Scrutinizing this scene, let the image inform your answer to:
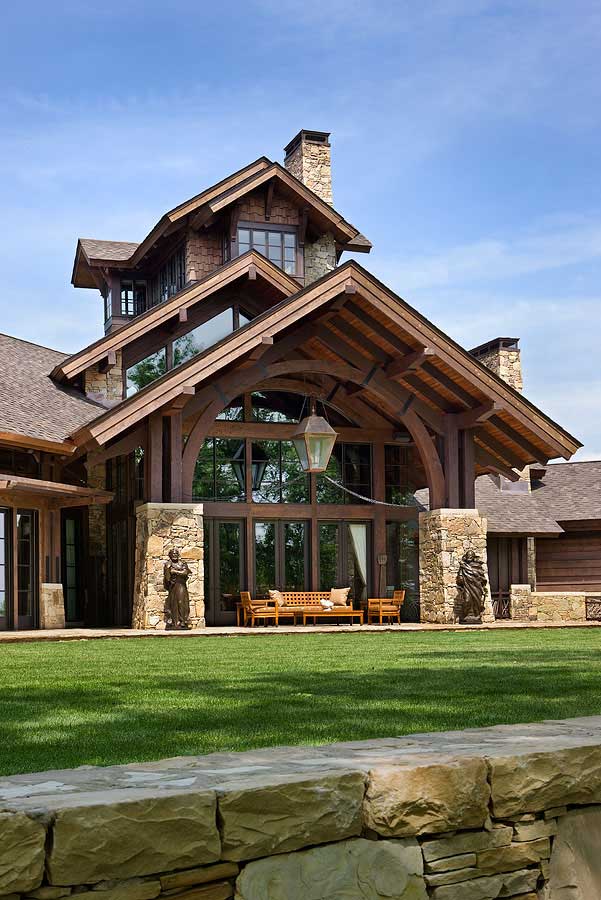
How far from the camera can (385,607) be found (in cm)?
1989

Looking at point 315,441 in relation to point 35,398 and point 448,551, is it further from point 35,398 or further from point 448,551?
point 35,398

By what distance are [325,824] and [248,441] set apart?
1678 centimetres

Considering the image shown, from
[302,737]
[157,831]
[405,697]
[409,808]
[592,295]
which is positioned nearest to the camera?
[157,831]

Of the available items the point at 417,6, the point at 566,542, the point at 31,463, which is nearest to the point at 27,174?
the point at 31,463

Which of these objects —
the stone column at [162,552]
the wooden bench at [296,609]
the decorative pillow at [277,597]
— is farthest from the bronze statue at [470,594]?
the stone column at [162,552]

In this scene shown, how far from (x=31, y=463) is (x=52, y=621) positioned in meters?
2.63

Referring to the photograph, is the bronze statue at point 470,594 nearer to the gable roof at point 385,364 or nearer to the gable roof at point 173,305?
the gable roof at point 385,364

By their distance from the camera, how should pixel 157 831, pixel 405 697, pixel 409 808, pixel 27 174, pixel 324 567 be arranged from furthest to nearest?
1. pixel 27 174
2. pixel 324 567
3. pixel 405 697
4. pixel 409 808
5. pixel 157 831

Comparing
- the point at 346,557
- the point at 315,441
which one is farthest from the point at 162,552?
the point at 346,557

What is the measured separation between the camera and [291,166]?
27016mm

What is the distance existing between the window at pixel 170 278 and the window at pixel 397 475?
18.2ft

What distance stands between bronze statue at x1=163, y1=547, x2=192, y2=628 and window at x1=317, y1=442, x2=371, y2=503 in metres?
3.87

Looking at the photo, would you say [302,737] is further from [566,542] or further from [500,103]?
[566,542]

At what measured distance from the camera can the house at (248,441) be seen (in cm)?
1830
